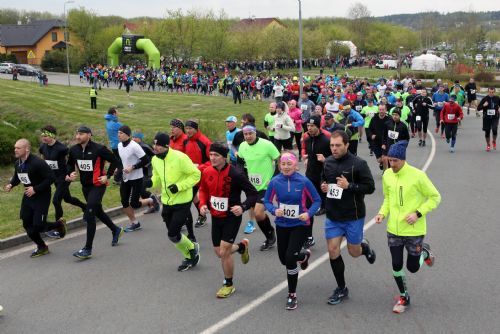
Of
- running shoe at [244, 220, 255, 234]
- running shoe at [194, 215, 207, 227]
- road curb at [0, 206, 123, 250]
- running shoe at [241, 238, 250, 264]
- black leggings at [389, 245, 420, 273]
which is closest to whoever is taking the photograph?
black leggings at [389, 245, 420, 273]

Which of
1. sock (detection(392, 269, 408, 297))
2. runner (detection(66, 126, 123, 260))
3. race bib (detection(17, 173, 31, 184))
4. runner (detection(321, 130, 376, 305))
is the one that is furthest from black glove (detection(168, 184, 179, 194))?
sock (detection(392, 269, 408, 297))

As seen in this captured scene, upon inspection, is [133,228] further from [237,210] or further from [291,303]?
[291,303]

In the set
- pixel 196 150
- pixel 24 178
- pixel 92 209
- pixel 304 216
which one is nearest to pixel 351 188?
pixel 304 216

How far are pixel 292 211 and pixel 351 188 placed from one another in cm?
71

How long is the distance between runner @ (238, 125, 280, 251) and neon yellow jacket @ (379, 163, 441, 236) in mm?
2721

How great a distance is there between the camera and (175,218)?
779cm

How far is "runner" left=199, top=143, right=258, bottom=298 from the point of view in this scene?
701cm

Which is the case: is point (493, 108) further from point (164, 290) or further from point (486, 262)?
point (164, 290)

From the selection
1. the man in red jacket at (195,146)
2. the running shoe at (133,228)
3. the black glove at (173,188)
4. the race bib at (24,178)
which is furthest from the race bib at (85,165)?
the black glove at (173,188)

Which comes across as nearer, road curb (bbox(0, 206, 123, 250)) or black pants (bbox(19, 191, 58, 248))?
black pants (bbox(19, 191, 58, 248))

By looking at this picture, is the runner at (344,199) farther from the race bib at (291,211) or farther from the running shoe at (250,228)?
the running shoe at (250,228)

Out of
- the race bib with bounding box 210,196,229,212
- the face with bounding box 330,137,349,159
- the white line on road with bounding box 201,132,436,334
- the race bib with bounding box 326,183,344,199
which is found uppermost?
the face with bounding box 330,137,349,159

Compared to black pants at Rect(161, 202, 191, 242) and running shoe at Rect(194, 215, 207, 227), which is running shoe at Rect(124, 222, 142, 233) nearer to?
running shoe at Rect(194, 215, 207, 227)

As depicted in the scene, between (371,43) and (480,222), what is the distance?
3959 inches
